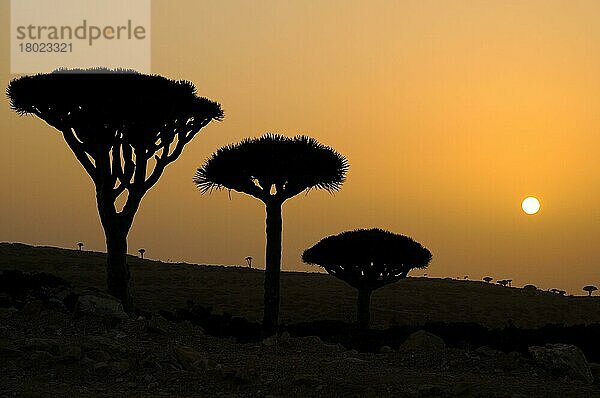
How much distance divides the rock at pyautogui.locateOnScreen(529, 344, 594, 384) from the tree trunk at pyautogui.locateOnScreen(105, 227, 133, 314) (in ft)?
43.3

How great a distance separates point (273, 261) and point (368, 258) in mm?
5678

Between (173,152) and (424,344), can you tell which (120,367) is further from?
(173,152)

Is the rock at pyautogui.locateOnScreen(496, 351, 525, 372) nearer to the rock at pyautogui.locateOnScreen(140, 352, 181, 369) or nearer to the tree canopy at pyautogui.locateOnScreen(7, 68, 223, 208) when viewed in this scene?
the rock at pyautogui.locateOnScreen(140, 352, 181, 369)

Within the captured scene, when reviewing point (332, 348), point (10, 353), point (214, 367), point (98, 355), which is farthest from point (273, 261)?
point (214, 367)

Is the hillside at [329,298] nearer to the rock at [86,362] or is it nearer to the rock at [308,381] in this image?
the rock at [86,362]

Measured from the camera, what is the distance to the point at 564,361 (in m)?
9.91

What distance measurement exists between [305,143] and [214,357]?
460 inches

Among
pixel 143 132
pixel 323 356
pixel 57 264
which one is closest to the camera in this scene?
pixel 323 356

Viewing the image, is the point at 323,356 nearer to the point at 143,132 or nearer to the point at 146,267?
the point at 143,132

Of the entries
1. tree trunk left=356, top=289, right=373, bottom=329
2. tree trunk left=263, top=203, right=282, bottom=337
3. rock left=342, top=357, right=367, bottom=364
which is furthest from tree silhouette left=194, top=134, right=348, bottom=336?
rock left=342, top=357, right=367, bottom=364

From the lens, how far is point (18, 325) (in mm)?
13172

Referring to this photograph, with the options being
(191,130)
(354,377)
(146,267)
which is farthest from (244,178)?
(146,267)

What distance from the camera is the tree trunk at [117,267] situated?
2044cm

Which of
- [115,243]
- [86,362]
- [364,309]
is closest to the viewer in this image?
[86,362]
